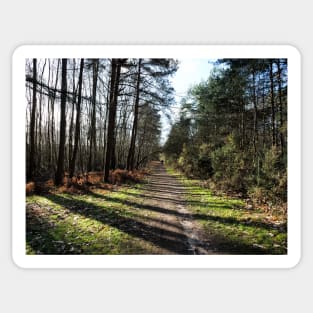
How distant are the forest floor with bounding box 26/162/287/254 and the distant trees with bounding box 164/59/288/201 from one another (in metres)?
0.59

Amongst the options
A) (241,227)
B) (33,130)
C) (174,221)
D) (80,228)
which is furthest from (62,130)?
(241,227)

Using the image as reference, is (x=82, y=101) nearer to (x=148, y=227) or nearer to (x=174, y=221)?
(x=148, y=227)

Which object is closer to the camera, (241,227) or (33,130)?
(241,227)

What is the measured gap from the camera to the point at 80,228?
3438mm

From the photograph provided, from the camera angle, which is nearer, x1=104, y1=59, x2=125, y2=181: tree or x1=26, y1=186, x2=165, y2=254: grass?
x1=26, y1=186, x2=165, y2=254: grass

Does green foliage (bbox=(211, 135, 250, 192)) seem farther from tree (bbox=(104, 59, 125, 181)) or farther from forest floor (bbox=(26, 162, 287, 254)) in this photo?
tree (bbox=(104, 59, 125, 181))

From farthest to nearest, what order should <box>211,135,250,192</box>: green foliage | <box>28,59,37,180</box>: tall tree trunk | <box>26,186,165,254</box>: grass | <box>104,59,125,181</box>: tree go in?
<box>211,135,250,192</box>: green foliage
<box>104,59,125,181</box>: tree
<box>28,59,37,180</box>: tall tree trunk
<box>26,186,165,254</box>: grass

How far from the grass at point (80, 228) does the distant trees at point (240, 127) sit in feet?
5.62

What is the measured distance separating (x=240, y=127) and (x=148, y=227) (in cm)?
244

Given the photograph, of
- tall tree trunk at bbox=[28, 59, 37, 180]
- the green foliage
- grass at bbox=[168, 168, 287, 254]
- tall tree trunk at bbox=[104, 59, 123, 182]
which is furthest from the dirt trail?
tall tree trunk at bbox=[28, 59, 37, 180]

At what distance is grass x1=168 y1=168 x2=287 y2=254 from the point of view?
329 centimetres

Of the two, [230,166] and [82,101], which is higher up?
[82,101]
